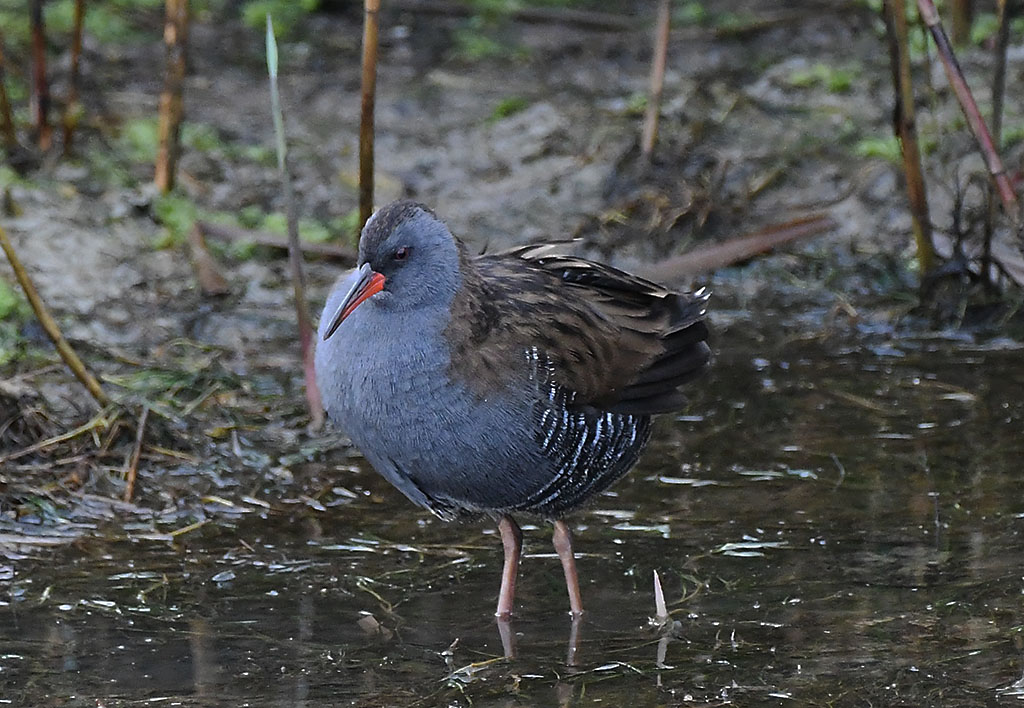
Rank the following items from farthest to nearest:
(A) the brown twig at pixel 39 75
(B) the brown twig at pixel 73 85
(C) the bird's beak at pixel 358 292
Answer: (B) the brown twig at pixel 73 85 < (A) the brown twig at pixel 39 75 < (C) the bird's beak at pixel 358 292

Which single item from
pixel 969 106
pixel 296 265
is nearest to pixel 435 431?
pixel 296 265

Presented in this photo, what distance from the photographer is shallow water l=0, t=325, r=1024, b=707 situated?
3.42 metres

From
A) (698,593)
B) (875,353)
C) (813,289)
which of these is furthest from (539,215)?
(698,593)

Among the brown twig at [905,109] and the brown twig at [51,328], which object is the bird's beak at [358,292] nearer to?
the brown twig at [51,328]

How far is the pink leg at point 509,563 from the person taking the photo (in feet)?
12.8

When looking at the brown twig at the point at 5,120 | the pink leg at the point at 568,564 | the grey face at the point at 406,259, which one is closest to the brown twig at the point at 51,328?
the grey face at the point at 406,259

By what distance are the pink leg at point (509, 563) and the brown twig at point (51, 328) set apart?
5.14 feet

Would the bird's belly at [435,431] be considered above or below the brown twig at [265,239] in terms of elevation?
below

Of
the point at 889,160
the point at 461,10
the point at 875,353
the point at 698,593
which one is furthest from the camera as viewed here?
the point at 461,10

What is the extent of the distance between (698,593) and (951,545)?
75 cm

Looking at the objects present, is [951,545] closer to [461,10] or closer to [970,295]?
[970,295]

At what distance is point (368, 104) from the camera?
4.65 metres

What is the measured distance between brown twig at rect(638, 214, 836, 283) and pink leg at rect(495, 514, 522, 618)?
1.85 metres

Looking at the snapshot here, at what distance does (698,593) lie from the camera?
13.0ft
